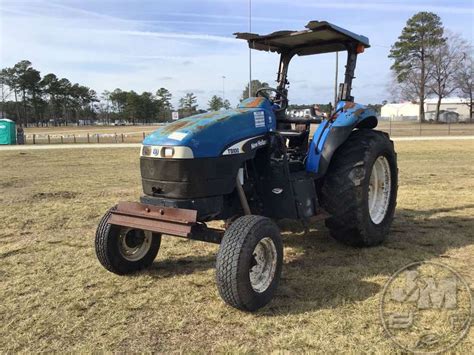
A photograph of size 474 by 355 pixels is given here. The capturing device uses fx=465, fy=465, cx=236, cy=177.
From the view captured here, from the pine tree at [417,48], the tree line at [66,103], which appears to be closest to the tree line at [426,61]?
the pine tree at [417,48]

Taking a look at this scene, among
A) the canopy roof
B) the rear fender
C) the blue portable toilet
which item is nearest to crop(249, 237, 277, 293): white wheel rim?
the rear fender

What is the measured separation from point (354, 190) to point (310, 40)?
1.92 meters

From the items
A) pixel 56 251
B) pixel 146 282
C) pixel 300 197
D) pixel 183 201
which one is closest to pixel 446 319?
pixel 300 197

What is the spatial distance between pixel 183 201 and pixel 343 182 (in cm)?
186

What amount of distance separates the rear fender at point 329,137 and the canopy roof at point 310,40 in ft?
2.65

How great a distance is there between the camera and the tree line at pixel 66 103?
92.8 m

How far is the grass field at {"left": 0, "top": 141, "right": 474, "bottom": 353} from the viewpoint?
3.20m

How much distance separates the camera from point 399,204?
7.56 m

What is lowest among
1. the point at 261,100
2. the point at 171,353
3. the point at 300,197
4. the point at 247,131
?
the point at 171,353

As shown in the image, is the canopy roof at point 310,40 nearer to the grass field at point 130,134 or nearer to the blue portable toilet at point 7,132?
the grass field at point 130,134

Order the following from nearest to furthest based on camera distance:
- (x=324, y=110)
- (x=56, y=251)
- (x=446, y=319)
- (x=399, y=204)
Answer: (x=446, y=319) → (x=56, y=251) → (x=324, y=110) → (x=399, y=204)

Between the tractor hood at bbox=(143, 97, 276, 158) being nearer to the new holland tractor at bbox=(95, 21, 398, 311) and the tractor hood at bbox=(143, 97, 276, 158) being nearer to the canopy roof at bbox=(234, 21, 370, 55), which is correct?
the new holland tractor at bbox=(95, 21, 398, 311)

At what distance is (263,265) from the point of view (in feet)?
12.7

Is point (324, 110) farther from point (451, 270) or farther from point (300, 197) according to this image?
point (451, 270)
